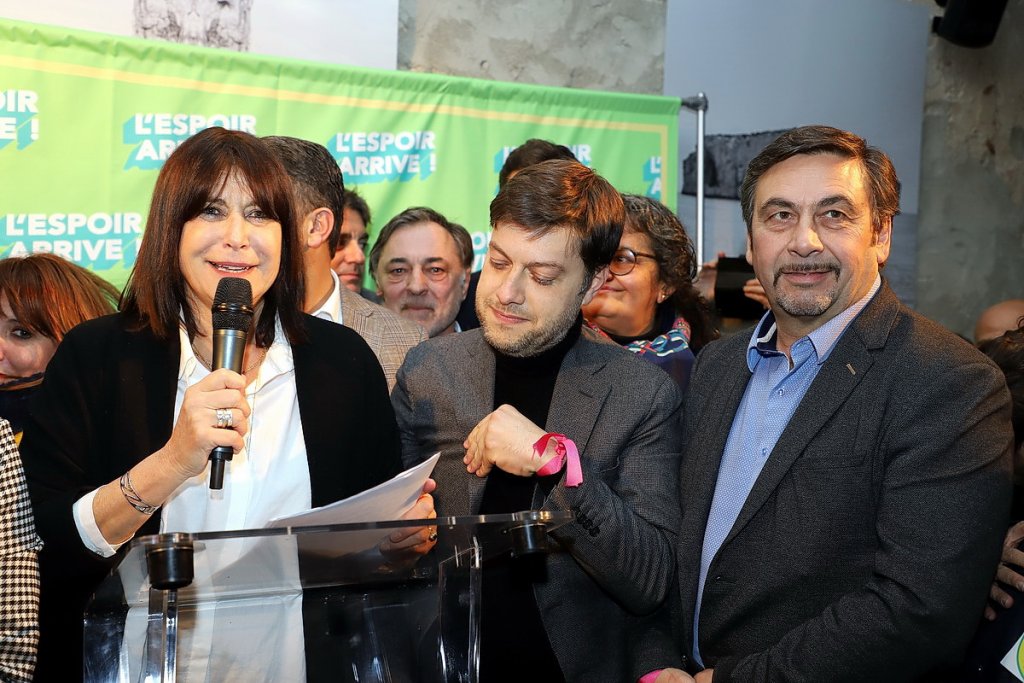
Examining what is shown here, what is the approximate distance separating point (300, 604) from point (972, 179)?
22.0 feet

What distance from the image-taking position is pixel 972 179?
7.18 meters

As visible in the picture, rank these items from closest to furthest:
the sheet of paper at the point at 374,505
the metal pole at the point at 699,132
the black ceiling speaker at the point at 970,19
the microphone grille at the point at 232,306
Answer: the sheet of paper at the point at 374,505, the microphone grille at the point at 232,306, the metal pole at the point at 699,132, the black ceiling speaker at the point at 970,19

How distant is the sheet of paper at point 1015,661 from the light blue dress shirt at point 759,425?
0.58 m

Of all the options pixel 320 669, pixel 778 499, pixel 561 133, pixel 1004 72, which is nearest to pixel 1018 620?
pixel 778 499

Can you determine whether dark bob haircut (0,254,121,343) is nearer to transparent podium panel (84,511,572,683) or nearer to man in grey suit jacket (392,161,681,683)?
man in grey suit jacket (392,161,681,683)

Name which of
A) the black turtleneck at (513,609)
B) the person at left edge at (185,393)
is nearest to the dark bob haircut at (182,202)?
the person at left edge at (185,393)

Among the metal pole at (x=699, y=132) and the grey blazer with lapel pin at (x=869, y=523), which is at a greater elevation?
the metal pole at (x=699, y=132)

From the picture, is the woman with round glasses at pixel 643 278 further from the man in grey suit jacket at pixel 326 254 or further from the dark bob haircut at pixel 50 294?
the dark bob haircut at pixel 50 294

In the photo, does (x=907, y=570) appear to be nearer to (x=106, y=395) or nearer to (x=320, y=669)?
(x=320, y=669)

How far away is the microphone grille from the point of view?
1.87 meters

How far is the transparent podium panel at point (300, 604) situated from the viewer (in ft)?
4.98

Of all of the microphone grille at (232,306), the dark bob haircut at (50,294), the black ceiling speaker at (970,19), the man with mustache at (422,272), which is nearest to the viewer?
the microphone grille at (232,306)

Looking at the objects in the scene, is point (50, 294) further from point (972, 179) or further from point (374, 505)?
point (972, 179)

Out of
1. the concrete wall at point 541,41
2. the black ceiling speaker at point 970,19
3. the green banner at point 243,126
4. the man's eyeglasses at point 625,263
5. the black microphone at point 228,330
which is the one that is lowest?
the black microphone at point 228,330
